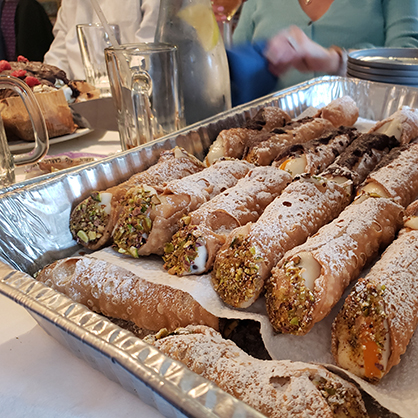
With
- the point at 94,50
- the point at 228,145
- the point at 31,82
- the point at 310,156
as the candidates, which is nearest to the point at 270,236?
the point at 310,156

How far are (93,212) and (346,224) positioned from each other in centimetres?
70

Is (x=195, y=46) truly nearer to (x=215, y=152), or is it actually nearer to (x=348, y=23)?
(x=215, y=152)

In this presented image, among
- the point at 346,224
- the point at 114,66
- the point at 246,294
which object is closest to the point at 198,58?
the point at 114,66

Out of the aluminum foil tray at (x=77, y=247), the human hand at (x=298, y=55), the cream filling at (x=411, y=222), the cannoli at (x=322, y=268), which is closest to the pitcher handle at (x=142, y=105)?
the aluminum foil tray at (x=77, y=247)

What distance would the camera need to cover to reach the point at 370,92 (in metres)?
2.07

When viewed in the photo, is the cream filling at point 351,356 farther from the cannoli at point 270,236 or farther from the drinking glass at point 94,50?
the drinking glass at point 94,50

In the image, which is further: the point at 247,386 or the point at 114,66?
the point at 114,66

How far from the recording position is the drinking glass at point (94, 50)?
9.78ft

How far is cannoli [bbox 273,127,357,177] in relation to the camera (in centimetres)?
136

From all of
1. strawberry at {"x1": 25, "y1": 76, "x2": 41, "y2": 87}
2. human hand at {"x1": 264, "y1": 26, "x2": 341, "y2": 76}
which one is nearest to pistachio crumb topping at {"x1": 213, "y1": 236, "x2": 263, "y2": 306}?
strawberry at {"x1": 25, "y1": 76, "x2": 41, "y2": 87}

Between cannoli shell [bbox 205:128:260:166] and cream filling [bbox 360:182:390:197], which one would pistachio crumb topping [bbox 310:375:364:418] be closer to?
cream filling [bbox 360:182:390:197]

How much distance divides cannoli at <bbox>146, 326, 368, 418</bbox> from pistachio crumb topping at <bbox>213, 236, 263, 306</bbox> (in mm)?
157

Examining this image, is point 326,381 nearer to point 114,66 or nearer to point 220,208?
point 220,208

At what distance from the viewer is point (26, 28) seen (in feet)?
17.0
